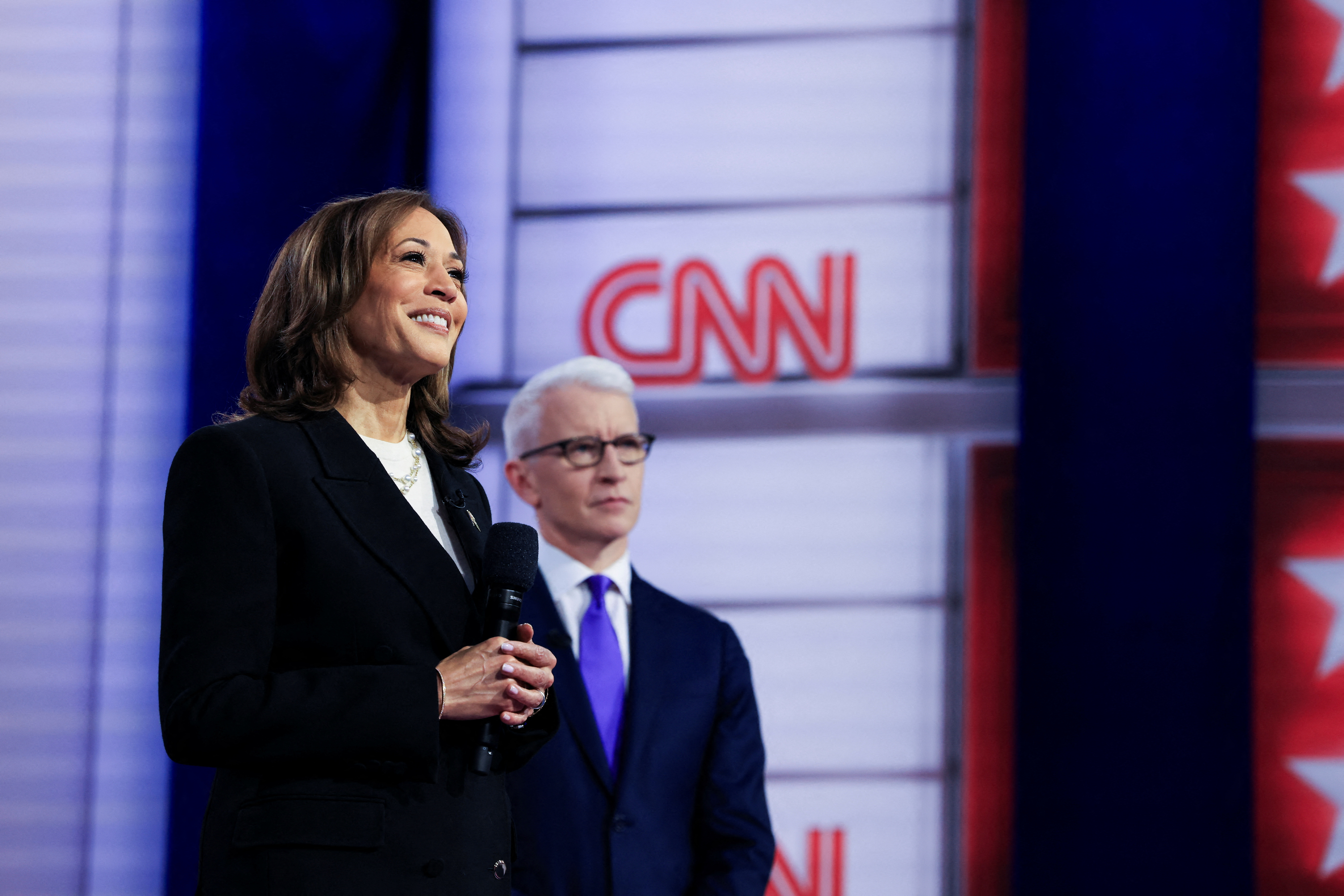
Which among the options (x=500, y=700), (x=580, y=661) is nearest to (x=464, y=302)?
(x=500, y=700)

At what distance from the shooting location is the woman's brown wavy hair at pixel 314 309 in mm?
1479

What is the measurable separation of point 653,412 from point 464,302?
82.6 inches

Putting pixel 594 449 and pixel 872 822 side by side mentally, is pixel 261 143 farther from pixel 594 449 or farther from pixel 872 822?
pixel 872 822

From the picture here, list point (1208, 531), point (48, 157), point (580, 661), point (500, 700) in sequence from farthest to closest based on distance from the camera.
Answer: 1. point (1208, 531)
2. point (48, 157)
3. point (580, 661)
4. point (500, 700)

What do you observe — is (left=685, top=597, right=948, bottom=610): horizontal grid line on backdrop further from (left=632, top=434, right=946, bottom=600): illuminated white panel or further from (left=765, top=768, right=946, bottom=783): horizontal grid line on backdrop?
(left=765, top=768, right=946, bottom=783): horizontal grid line on backdrop

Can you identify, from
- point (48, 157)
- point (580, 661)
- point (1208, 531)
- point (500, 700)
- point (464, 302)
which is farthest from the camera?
point (1208, 531)

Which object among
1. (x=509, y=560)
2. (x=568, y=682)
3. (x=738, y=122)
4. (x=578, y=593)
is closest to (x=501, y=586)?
(x=509, y=560)

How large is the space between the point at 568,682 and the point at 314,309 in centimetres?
100

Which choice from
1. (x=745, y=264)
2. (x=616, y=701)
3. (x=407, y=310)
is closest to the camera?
(x=407, y=310)

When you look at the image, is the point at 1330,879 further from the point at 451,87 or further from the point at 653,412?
the point at 451,87

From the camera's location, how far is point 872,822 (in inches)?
138

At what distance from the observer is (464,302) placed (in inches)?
63.7

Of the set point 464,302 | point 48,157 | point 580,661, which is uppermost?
point 48,157

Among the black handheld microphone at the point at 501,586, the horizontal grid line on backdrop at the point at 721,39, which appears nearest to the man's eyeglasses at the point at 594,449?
the black handheld microphone at the point at 501,586
